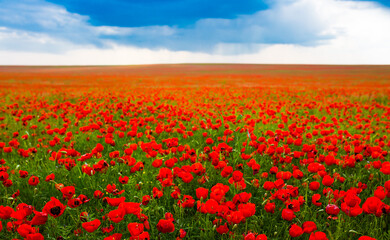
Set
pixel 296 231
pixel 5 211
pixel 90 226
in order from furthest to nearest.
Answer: pixel 5 211 → pixel 296 231 → pixel 90 226

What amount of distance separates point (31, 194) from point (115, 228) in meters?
1.23

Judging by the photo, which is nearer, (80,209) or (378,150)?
(80,209)

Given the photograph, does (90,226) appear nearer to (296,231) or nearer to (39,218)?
(39,218)

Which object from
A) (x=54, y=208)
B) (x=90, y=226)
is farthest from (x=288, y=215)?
(x=54, y=208)

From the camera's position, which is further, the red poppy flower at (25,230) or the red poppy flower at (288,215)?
the red poppy flower at (288,215)

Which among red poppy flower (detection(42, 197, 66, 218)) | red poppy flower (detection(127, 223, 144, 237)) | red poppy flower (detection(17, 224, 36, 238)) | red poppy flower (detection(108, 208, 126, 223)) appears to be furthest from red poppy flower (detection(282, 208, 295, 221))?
red poppy flower (detection(17, 224, 36, 238))

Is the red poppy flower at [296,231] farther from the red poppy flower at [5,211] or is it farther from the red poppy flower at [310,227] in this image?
the red poppy flower at [5,211]

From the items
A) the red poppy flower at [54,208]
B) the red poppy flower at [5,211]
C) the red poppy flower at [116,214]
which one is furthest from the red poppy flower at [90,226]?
→ the red poppy flower at [5,211]

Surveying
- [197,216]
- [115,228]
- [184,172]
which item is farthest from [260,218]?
[115,228]

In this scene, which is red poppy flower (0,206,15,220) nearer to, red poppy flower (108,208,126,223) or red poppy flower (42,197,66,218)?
red poppy flower (42,197,66,218)

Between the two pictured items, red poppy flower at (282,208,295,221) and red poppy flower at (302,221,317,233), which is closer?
red poppy flower at (302,221,317,233)

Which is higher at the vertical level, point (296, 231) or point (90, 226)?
point (90, 226)

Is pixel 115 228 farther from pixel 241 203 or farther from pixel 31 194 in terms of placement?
pixel 31 194

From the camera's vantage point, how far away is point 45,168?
332 centimetres
